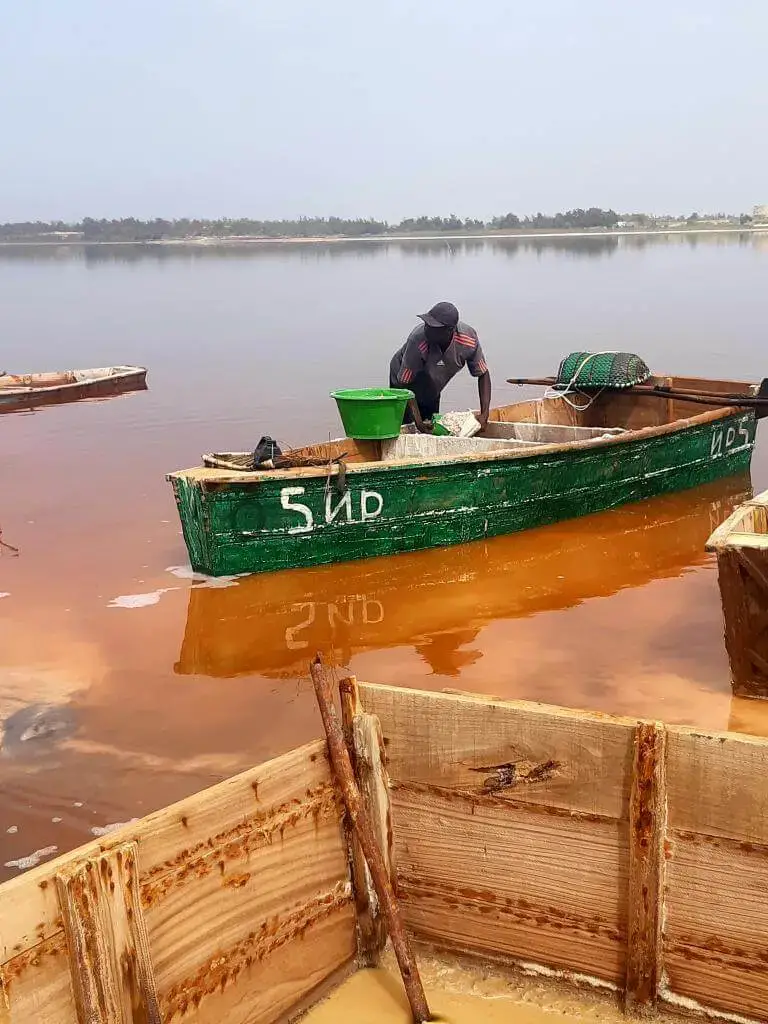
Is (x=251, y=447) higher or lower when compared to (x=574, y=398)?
lower

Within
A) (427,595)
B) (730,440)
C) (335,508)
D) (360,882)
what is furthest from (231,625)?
(730,440)

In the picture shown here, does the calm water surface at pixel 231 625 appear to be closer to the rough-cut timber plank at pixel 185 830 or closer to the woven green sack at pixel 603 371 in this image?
the woven green sack at pixel 603 371

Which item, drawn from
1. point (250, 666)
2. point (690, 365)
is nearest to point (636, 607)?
point (250, 666)

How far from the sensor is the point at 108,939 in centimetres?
322

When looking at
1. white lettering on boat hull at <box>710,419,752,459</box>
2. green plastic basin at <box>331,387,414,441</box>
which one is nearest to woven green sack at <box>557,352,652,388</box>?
white lettering on boat hull at <box>710,419,752,459</box>

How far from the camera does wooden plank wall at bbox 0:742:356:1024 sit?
312cm

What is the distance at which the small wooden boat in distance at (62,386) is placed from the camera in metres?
19.3

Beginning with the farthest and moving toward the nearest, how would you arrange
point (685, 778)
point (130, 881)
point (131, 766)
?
point (131, 766)
point (685, 778)
point (130, 881)

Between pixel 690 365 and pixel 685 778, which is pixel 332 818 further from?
pixel 690 365

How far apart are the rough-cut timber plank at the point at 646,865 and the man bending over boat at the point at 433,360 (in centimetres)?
710

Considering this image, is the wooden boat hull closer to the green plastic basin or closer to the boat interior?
the boat interior

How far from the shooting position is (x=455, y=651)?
7.57 metres

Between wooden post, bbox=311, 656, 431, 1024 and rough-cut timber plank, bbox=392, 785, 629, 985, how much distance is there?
18cm

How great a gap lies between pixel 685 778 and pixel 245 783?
1.51 metres
